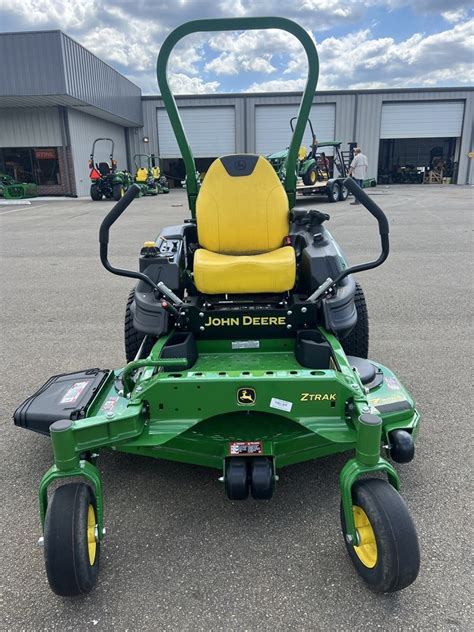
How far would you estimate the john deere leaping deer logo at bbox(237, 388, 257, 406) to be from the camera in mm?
1952

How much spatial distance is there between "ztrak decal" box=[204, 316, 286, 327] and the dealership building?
20432mm

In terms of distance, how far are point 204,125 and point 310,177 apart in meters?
14.0

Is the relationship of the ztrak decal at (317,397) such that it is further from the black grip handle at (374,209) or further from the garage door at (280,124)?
the garage door at (280,124)

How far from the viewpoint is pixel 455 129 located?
2772 centimetres

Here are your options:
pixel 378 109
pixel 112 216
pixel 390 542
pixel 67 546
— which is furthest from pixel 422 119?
pixel 67 546

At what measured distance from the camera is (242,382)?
6.37 ft

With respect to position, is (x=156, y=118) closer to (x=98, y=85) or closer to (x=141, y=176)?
(x=98, y=85)

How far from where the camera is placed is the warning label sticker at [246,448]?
202cm

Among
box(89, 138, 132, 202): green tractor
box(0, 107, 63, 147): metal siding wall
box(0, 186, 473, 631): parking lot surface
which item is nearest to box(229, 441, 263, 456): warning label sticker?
box(0, 186, 473, 631): parking lot surface

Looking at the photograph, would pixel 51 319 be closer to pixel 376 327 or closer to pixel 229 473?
pixel 376 327

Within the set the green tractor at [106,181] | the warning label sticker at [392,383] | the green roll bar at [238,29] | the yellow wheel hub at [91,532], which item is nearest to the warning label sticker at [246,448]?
the yellow wheel hub at [91,532]

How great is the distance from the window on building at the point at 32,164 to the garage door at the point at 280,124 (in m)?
10.9

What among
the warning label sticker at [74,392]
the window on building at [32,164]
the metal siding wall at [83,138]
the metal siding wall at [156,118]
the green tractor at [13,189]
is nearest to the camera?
the warning label sticker at [74,392]

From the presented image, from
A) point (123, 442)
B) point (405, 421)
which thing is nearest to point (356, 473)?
point (405, 421)
